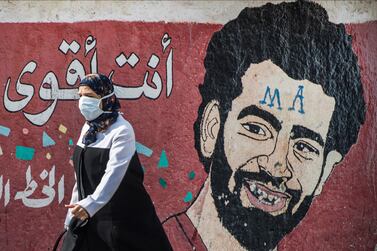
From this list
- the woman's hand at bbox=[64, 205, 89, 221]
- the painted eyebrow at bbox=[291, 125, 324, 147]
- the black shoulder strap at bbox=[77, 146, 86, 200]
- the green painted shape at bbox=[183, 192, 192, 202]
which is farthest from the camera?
the painted eyebrow at bbox=[291, 125, 324, 147]

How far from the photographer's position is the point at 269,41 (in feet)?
19.0

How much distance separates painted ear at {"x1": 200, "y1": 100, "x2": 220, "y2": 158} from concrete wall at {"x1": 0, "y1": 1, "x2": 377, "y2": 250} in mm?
11

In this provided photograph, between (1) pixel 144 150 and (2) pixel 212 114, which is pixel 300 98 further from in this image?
(1) pixel 144 150

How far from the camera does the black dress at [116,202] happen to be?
4.14m

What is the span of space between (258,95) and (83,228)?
214cm

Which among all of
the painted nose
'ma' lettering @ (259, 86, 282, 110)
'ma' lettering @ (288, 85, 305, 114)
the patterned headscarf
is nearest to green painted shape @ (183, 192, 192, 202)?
the painted nose

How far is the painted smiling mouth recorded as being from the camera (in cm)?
578

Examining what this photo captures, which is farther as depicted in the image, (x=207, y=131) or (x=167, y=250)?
(x=207, y=131)

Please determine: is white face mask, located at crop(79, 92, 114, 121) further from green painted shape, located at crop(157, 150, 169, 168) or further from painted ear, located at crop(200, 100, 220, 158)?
painted ear, located at crop(200, 100, 220, 158)

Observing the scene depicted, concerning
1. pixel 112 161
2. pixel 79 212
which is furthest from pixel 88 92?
pixel 79 212

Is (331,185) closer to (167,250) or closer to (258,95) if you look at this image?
(258,95)

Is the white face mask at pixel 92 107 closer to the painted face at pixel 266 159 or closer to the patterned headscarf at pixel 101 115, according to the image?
the patterned headscarf at pixel 101 115

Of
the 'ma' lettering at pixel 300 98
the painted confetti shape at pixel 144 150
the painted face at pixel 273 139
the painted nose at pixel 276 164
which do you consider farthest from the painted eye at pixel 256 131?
the painted confetti shape at pixel 144 150

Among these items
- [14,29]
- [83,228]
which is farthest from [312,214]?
[14,29]
